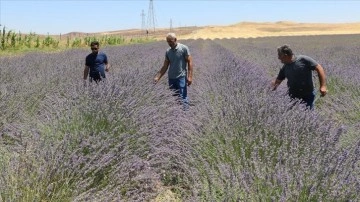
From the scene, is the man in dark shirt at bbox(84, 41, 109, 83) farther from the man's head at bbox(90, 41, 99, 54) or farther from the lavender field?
the lavender field

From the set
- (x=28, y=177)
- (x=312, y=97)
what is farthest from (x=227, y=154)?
(x=312, y=97)

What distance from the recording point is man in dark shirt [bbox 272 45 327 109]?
16.2 feet

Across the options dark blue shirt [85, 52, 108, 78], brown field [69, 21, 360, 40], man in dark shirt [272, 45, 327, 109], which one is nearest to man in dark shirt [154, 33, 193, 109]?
dark blue shirt [85, 52, 108, 78]

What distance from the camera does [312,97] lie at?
206 inches

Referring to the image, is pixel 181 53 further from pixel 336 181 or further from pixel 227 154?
pixel 336 181

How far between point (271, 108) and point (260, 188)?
1781 mm

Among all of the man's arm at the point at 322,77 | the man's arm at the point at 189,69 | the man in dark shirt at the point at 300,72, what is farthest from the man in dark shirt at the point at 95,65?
the man's arm at the point at 322,77

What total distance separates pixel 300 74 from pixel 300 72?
0.02 metres

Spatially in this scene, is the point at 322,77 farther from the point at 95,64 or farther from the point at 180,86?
the point at 95,64

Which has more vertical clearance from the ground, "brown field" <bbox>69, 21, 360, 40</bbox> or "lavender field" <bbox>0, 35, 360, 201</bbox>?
"brown field" <bbox>69, 21, 360, 40</bbox>

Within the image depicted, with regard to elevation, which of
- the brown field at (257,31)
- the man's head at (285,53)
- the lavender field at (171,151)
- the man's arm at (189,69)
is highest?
the brown field at (257,31)

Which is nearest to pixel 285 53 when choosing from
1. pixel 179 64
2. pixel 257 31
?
pixel 179 64

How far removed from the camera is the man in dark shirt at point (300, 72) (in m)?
4.93

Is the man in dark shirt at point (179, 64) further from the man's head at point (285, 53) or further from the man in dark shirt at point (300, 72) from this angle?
the man's head at point (285, 53)
